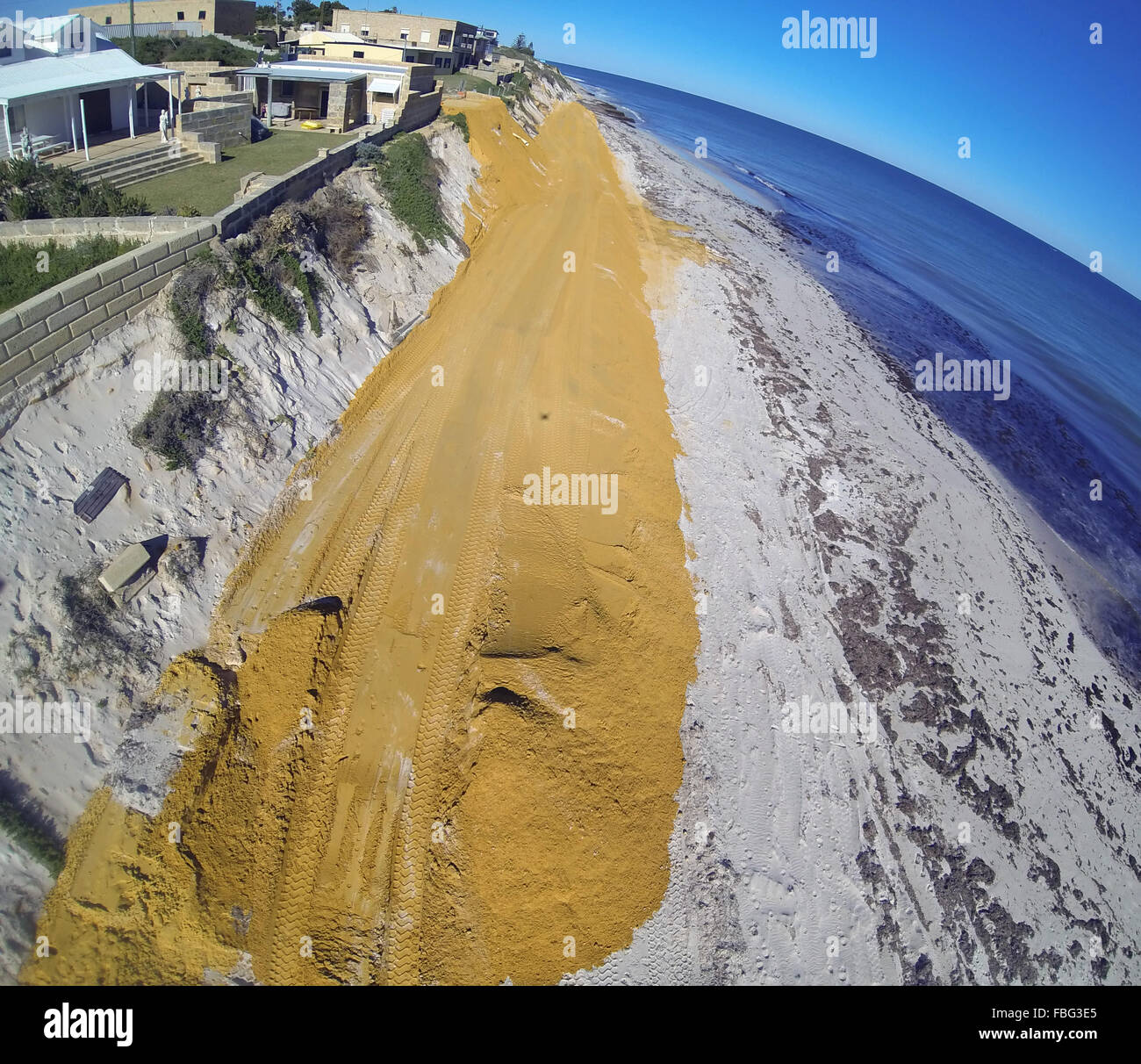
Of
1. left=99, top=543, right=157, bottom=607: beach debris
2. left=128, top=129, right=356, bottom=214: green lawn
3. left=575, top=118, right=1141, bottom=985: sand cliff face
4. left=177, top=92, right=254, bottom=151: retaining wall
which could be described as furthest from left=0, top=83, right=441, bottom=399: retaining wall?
left=575, top=118, right=1141, bottom=985: sand cliff face

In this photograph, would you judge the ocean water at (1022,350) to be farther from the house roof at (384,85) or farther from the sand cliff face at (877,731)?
the house roof at (384,85)

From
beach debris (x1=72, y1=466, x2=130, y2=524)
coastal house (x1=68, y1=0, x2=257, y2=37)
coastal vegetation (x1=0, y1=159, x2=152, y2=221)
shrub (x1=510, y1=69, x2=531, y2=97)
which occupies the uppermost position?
shrub (x1=510, y1=69, x2=531, y2=97)

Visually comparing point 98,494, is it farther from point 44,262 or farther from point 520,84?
point 520,84

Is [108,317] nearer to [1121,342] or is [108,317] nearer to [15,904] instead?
[15,904]

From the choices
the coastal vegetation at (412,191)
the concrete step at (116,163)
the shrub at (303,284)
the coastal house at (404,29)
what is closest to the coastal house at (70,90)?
the concrete step at (116,163)

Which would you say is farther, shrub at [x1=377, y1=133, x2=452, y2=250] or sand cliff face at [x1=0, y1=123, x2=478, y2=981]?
shrub at [x1=377, y1=133, x2=452, y2=250]

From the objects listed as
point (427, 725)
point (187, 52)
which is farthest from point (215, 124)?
point (427, 725)

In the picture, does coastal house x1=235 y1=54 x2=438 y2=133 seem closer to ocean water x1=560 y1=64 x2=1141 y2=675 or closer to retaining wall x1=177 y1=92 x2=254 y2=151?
retaining wall x1=177 y1=92 x2=254 y2=151
